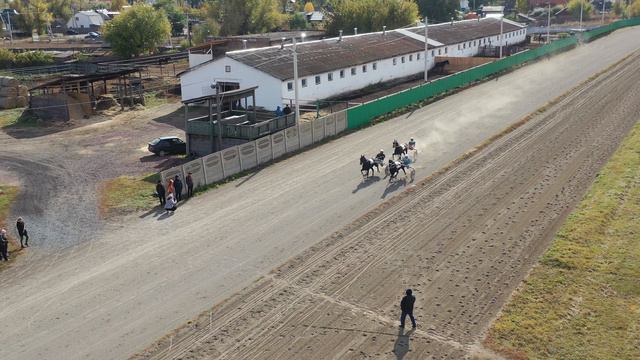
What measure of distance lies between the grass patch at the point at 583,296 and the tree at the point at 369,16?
71.8m

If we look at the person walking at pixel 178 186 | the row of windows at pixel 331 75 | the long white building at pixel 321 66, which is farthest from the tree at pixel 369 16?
the person walking at pixel 178 186

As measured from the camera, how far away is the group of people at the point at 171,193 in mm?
28797

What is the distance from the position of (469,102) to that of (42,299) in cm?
3881

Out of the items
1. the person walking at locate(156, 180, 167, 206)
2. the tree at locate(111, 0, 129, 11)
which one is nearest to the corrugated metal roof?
the person walking at locate(156, 180, 167, 206)

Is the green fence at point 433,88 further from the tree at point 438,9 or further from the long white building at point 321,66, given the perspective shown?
the tree at point 438,9

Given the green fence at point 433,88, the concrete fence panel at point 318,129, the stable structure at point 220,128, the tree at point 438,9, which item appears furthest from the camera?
the tree at point 438,9

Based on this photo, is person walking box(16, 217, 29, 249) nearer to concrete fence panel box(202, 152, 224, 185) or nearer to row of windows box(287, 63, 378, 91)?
concrete fence panel box(202, 152, 224, 185)

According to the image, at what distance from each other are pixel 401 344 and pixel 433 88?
1558 inches

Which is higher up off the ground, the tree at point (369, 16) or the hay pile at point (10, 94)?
the tree at point (369, 16)

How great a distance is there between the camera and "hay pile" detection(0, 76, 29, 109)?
5809cm

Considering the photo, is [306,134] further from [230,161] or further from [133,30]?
[133,30]

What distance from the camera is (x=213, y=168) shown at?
32875 millimetres

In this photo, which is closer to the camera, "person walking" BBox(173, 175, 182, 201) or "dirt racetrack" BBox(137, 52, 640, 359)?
"dirt racetrack" BBox(137, 52, 640, 359)

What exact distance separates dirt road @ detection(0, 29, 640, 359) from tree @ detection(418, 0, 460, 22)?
3526 inches
